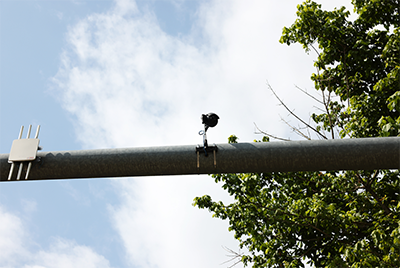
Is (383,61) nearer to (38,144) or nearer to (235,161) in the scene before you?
(235,161)

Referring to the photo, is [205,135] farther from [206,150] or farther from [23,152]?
[23,152]

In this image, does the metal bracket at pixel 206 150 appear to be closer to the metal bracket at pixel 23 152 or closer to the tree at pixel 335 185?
the metal bracket at pixel 23 152

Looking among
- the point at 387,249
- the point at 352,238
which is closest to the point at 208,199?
the point at 352,238

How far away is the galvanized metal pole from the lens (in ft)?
8.69

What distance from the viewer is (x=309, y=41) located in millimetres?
10250


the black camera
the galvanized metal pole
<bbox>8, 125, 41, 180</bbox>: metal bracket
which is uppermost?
the black camera

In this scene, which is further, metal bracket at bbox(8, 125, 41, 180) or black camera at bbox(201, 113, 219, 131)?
black camera at bbox(201, 113, 219, 131)

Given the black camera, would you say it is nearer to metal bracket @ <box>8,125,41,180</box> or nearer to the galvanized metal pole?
the galvanized metal pole

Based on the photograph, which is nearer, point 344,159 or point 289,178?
point 344,159

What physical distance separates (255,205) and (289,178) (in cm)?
164

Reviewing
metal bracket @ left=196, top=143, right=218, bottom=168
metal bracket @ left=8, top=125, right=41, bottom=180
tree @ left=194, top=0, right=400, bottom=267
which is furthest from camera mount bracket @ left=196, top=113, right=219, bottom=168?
tree @ left=194, top=0, right=400, bottom=267

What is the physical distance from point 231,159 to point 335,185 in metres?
7.32

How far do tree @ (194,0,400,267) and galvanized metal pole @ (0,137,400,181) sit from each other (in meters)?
4.86

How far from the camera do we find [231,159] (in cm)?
275
